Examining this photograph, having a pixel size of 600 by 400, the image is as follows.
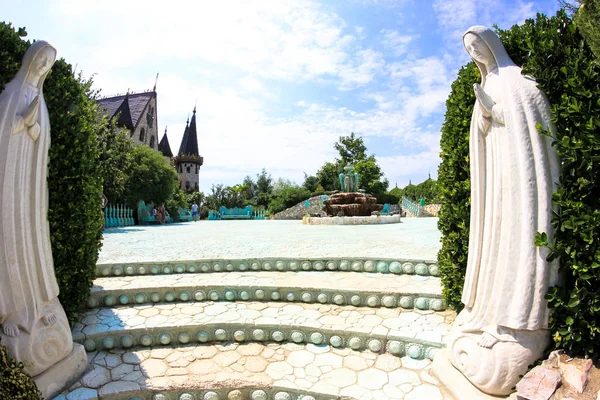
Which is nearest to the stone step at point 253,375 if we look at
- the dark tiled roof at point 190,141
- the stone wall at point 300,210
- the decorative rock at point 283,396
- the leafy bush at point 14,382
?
the decorative rock at point 283,396

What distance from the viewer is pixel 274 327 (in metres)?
3.11

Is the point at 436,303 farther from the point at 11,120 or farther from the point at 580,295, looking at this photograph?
the point at 11,120

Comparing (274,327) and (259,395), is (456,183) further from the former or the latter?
(259,395)

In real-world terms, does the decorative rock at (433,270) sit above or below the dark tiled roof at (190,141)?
below

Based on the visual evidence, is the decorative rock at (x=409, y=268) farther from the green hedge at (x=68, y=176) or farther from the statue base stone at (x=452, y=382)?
the green hedge at (x=68, y=176)

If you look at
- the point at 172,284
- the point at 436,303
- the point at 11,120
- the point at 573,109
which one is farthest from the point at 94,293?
the point at 573,109

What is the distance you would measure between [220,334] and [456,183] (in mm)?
→ 2424

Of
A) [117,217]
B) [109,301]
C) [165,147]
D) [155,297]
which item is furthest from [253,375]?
[165,147]

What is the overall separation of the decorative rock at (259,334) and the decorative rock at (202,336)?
427 millimetres

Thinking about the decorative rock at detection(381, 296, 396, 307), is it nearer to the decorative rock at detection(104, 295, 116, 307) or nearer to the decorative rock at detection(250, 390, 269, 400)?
the decorative rock at detection(250, 390, 269, 400)

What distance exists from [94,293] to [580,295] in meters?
3.99

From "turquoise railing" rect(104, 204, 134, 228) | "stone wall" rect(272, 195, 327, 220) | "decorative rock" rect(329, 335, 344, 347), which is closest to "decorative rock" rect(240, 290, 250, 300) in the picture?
"decorative rock" rect(329, 335, 344, 347)

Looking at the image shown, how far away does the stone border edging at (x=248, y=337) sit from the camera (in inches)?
113

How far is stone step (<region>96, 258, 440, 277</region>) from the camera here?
13.7 feet
